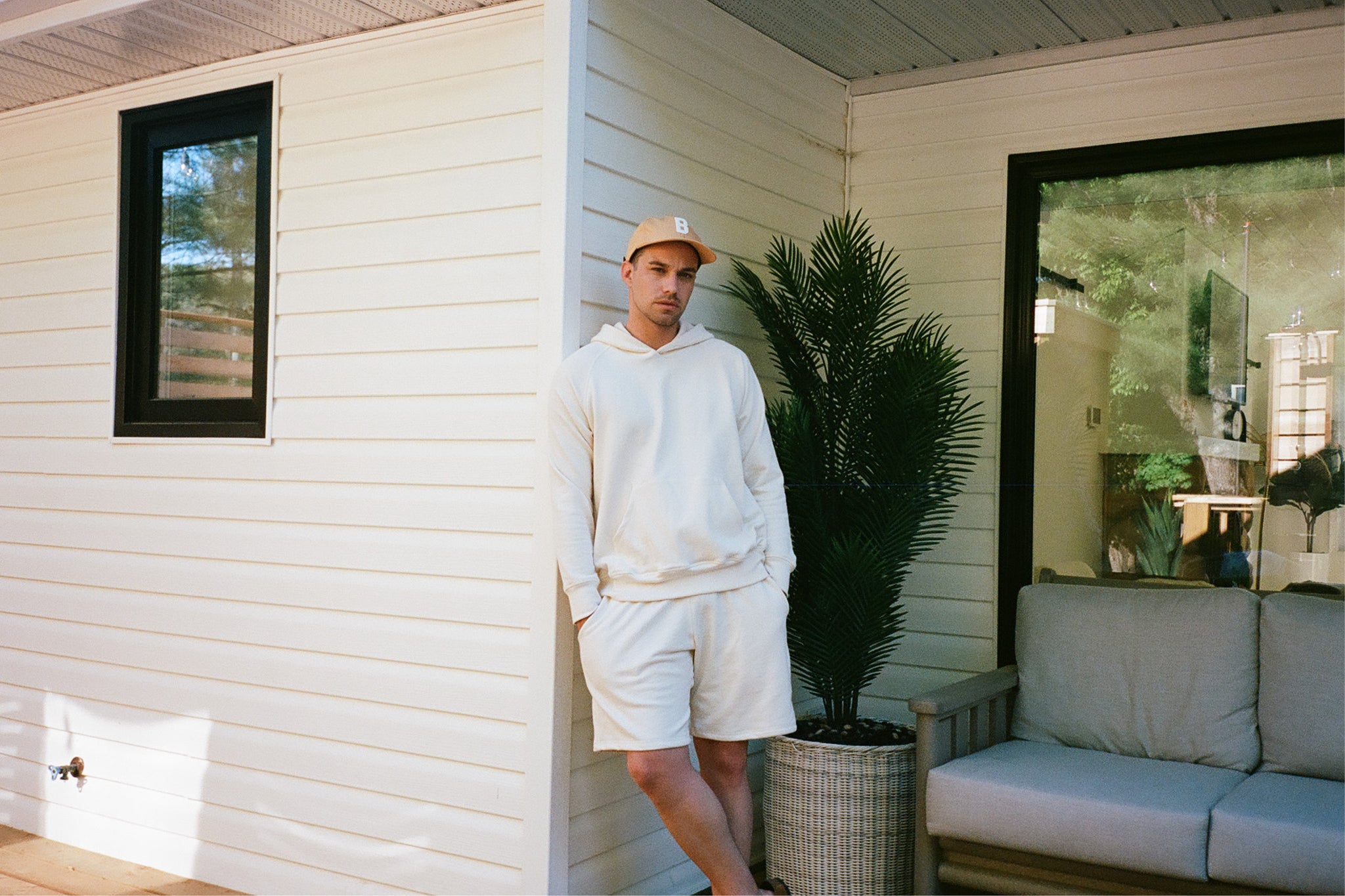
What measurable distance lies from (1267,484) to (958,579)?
1029 millimetres

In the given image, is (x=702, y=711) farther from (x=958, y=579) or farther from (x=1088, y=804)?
(x=958, y=579)

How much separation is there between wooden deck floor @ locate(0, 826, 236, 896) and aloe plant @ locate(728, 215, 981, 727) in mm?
2018

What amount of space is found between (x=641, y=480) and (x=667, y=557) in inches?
8.1

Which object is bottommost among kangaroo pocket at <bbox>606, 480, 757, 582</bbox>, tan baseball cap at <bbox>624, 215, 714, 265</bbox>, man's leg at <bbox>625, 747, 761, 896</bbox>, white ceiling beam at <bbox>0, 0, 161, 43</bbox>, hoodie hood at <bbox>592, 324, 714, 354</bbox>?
man's leg at <bbox>625, 747, 761, 896</bbox>

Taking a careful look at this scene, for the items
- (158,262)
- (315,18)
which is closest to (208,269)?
(158,262)

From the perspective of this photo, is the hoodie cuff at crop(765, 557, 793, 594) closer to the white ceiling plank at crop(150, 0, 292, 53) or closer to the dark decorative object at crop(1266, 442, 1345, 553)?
the dark decorative object at crop(1266, 442, 1345, 553)

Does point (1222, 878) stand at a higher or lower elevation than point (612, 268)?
lower

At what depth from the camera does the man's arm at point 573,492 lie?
294cm

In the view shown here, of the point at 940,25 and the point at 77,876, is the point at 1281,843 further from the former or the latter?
the point at 77,876

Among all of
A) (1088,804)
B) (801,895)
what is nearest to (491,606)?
(801,895)

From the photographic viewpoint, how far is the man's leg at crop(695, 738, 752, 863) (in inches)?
124

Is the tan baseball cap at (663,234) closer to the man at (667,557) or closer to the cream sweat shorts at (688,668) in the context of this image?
the man at (667,557)

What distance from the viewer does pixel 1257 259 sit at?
3646mm

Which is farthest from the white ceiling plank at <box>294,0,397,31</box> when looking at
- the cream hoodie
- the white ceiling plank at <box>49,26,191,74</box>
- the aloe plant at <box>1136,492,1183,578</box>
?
the aloe plant at <box>1136,492,1183,578</box>
